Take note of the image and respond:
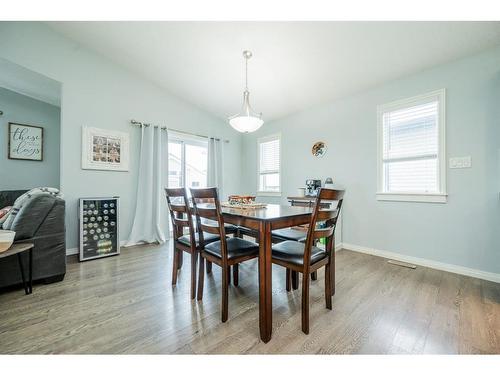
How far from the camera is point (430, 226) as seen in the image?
2564 mm

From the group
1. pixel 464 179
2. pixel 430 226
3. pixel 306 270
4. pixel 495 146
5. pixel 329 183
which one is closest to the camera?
pixel 306 270

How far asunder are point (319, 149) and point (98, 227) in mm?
3519

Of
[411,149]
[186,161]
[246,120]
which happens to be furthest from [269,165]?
[411,149]

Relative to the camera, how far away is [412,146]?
2.72 metres

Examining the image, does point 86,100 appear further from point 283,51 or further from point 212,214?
point 212,214

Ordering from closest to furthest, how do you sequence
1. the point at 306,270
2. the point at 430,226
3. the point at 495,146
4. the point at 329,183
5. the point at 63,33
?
the point at 306,270 < the point at 495,146 < the point at 430,226 < the point at 63,33 < the point at 329,183

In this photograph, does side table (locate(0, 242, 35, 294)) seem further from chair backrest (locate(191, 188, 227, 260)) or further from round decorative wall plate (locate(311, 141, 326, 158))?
round decorative wall plate (locate(311, 141, 326, 158))
